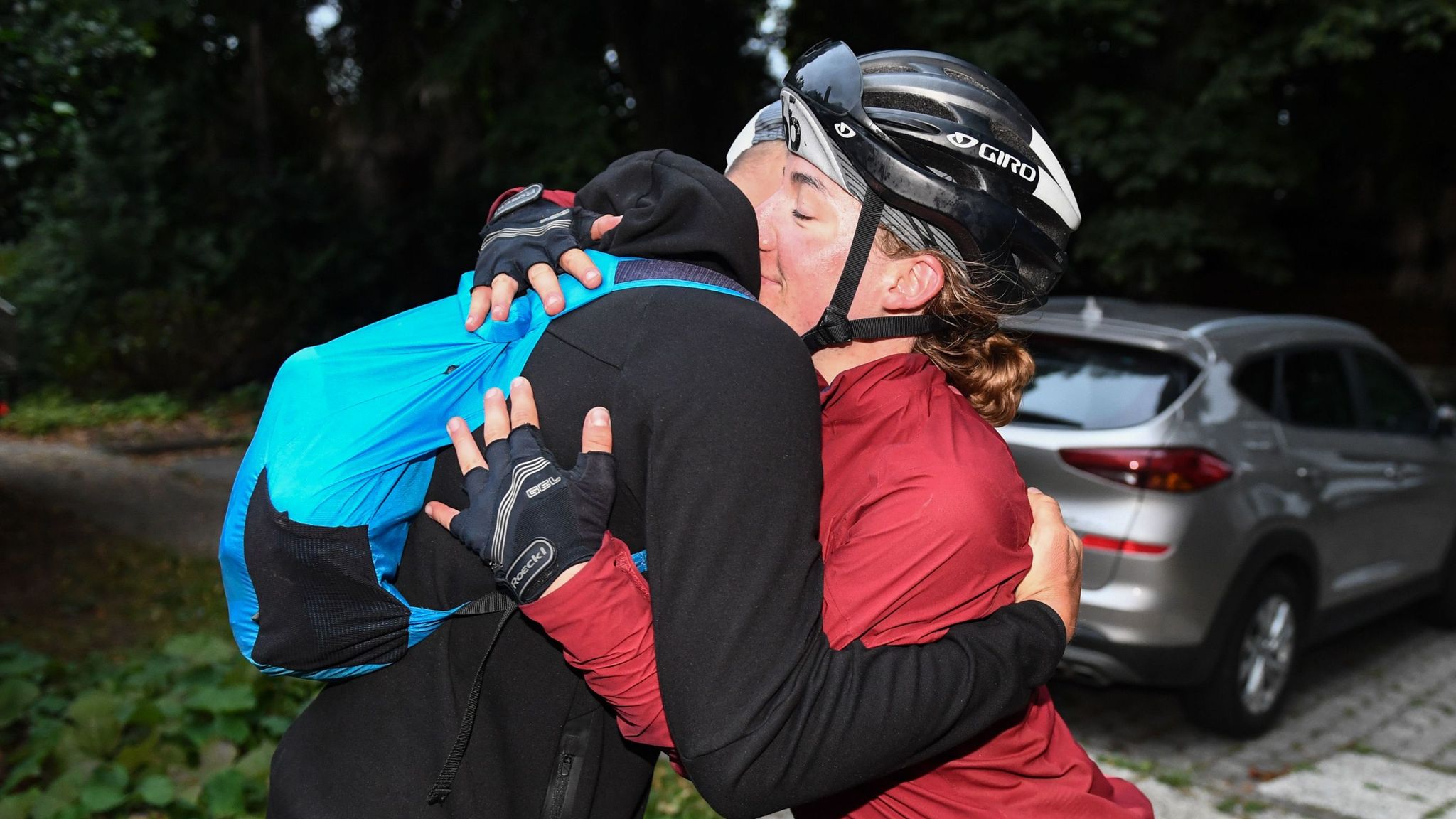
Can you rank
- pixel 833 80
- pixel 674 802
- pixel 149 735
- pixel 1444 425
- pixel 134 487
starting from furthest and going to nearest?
1. pixel 134 487
2. pixel 1444 425
3. pixel 674 802
4. pixel 149 735
5. pixel 833 80

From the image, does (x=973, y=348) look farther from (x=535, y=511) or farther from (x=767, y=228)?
(x=535, y=511)

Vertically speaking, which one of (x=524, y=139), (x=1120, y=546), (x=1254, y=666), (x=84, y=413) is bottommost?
(x=84, y=413)

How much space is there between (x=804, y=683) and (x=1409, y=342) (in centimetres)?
1477

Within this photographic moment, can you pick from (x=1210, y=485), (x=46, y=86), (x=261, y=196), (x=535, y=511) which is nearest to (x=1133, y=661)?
(x=1210, y=485)

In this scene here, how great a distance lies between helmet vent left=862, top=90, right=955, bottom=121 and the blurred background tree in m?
6.98

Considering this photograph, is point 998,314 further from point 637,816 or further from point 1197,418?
point 1197,418

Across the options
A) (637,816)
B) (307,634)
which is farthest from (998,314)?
(307,634)

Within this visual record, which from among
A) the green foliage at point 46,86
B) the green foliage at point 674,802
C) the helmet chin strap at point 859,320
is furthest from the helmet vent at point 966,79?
the green foliage at point 46,86

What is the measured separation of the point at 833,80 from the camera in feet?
5.24

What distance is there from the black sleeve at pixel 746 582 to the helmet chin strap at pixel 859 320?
0.33 metres

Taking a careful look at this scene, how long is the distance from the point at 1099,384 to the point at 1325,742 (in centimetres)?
198

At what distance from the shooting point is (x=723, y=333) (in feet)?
3.98

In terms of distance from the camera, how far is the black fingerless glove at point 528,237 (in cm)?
142

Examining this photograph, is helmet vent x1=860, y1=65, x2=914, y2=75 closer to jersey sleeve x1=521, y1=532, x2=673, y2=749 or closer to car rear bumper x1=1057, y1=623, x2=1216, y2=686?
jersey sleeve x1=521, y1=532, x2=673, y2=749
